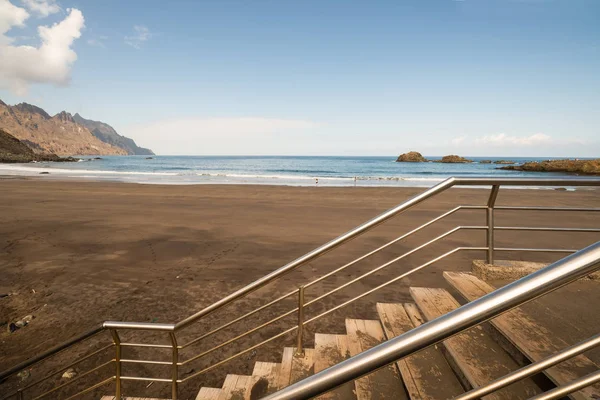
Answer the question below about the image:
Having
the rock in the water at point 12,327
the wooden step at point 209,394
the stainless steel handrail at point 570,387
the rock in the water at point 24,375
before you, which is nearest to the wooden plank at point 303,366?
the wooden step at point 209,394

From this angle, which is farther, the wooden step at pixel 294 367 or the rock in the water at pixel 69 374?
the rock in the water at pixel 69 374

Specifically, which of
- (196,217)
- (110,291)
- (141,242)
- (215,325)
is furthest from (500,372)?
(196,217)

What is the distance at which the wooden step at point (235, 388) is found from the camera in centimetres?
272

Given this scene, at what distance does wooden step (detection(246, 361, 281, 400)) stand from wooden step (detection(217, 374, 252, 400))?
62mm

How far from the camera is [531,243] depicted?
27.7 ft

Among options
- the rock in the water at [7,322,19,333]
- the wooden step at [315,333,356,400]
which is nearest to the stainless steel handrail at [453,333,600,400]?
the wooden step at [315,333,356,400]

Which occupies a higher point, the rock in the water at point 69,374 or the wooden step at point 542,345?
the wooden step at point 542,345

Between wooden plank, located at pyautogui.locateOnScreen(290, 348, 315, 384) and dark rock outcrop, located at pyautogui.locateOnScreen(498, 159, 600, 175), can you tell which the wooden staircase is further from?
dark rock outcrop, located at pyautogui.locateOnScreen(498, 159, 600, 175)

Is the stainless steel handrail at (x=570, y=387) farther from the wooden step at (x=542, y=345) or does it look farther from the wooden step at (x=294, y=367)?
the wooden step at (x=294, y=367)

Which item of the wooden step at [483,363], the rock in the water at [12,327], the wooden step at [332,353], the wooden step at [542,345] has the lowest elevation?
the rock in the water at [12,327]

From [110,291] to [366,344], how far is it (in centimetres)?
487

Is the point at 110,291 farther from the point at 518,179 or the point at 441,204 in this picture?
the point at 441,204

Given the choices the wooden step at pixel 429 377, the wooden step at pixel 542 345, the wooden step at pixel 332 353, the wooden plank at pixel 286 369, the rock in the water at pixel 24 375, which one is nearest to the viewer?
the wooden step at pixel 542 345

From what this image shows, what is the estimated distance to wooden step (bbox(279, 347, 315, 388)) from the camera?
2682 mm
